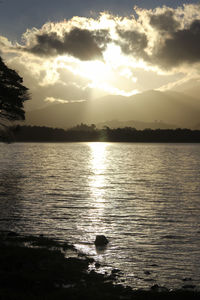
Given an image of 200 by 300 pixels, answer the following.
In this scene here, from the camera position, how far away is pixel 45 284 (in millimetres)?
12867

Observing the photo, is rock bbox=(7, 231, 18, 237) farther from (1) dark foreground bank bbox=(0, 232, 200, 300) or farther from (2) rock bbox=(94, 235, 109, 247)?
(2) rock bbox=(94, 235, 109, 247)

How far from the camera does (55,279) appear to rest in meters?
13.5

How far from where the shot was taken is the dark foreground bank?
11953 millimetres

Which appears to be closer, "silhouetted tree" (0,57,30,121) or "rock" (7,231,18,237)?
"rock" (7,231,18,237)

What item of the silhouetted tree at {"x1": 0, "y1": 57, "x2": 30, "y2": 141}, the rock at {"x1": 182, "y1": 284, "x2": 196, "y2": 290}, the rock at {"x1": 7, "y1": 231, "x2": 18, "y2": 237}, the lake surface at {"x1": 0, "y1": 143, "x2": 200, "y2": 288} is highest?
the silhouetted tree at {"x1": 0, "y1": 57, "x2": 30, "y2": 141}

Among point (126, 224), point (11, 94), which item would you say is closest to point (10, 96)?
point (11, 94)

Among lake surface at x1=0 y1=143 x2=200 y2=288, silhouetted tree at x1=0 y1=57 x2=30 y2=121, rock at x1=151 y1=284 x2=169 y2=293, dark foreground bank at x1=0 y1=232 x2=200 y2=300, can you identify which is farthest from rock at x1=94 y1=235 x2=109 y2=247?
silhouetted tree at x1=0 y1=57 x2=30 y2=121

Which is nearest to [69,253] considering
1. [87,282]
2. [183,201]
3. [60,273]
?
[60,273]

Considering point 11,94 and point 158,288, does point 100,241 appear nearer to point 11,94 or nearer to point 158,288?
point 158,288

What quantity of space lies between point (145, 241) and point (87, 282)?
24.5ft

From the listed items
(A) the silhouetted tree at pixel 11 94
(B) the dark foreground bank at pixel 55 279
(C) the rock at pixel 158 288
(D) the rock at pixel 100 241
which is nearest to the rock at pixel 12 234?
(B) the dark foreground bank at pixel 55 279

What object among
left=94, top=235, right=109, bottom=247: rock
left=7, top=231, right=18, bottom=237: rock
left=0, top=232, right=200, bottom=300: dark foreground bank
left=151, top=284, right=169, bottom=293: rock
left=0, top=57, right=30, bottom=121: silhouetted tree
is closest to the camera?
left=0, top=232, right=200, bottom=300: dark foreground bank

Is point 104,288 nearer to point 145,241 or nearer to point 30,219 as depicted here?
point 145,241

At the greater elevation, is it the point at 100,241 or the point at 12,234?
the point at 12,234
